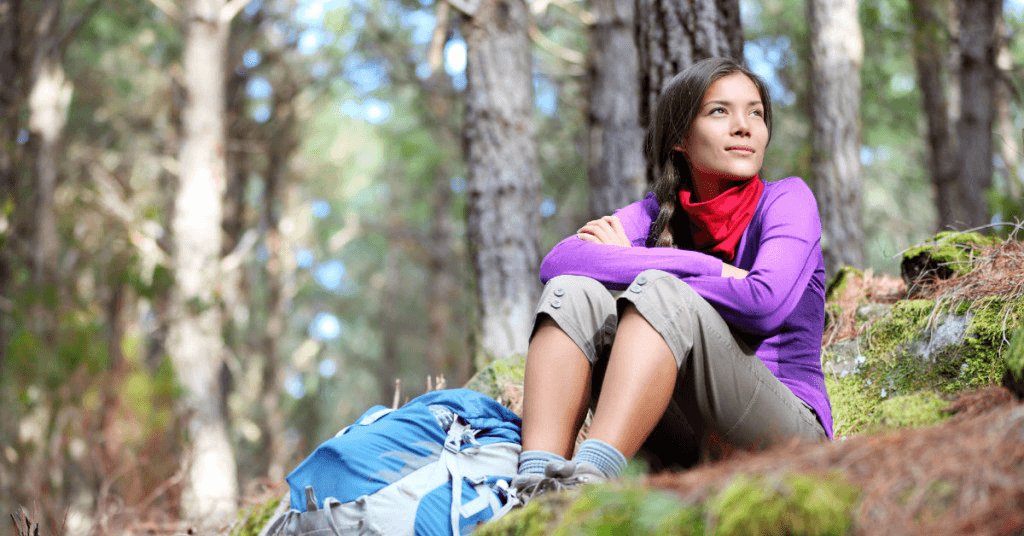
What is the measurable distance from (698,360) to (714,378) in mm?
64

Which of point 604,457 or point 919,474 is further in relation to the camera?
point 604,457

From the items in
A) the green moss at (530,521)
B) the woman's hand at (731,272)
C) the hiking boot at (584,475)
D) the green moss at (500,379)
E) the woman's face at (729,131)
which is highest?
the woman's face at (729,131)

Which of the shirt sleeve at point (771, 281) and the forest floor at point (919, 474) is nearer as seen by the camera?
the forest floor at point (919, 474)

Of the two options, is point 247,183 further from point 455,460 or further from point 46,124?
point 455,460

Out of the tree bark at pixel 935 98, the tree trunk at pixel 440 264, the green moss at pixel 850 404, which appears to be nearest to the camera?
the green moss at pixel 850 404

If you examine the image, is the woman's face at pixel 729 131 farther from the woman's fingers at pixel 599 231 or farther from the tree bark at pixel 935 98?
the tree bark at pixel 935 98

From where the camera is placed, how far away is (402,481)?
6.13 feet

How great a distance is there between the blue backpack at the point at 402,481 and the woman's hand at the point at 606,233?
0.68 meters

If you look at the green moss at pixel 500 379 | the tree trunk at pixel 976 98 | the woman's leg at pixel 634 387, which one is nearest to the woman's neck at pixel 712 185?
the woman's leg at pixel 634 387

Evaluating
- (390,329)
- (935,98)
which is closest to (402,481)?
(935,98)

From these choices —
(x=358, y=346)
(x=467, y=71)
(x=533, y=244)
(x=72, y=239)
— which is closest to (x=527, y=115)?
(x=467, y=71)

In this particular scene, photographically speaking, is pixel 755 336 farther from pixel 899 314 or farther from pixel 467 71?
pixel 467 71

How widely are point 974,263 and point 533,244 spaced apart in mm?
2721

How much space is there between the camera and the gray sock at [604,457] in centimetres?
169
